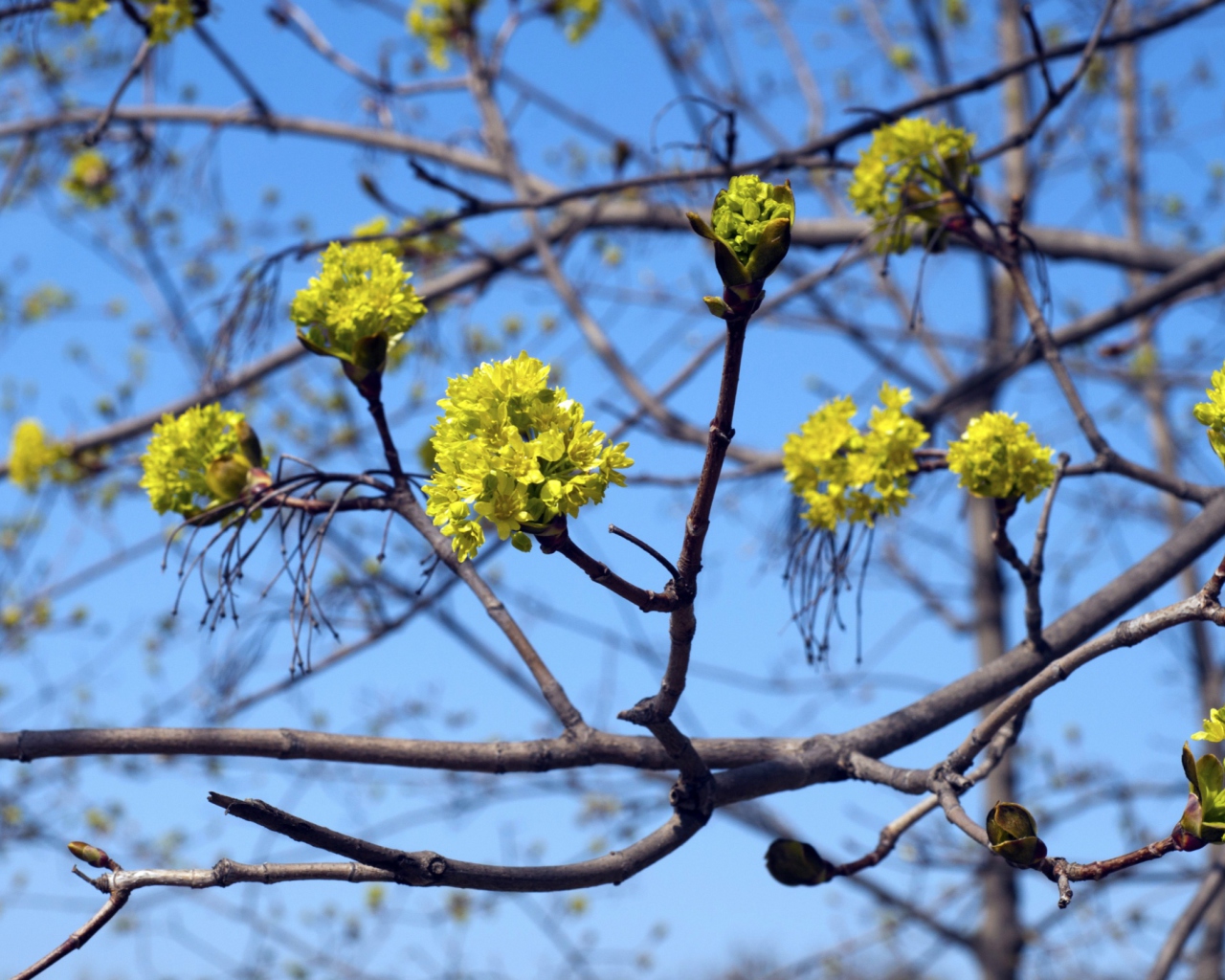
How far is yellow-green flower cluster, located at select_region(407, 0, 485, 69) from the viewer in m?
4.82

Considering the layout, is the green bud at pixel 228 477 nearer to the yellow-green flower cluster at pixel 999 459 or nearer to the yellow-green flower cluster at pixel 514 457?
the yellow-green flower cluster at pixel 514 457

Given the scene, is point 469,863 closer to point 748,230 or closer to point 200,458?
point 748,230

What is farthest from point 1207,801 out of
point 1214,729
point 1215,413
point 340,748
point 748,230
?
point 340,748

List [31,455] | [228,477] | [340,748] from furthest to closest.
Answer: [31,455], [228,477], [340,748]

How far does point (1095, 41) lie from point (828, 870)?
240 centimetres

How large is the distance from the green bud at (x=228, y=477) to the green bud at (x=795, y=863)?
1181 mm

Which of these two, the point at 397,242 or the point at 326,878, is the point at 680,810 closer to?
the point at 326,878

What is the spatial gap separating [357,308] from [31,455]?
3147 millimetres

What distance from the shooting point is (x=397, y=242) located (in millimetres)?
3381

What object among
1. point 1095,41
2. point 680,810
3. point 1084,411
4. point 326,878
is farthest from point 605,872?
point 1095,41

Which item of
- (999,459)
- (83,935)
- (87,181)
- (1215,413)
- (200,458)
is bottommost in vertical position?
(83,935)

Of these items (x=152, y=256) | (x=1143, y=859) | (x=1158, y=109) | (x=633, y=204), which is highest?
(x=1158, y=109)

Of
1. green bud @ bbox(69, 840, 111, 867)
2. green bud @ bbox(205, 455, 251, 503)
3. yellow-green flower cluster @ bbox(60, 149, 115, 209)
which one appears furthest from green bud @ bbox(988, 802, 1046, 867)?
yellow-green flower cluster @ bbox(60, 149, 115, 209)

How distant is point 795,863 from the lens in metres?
1.85
